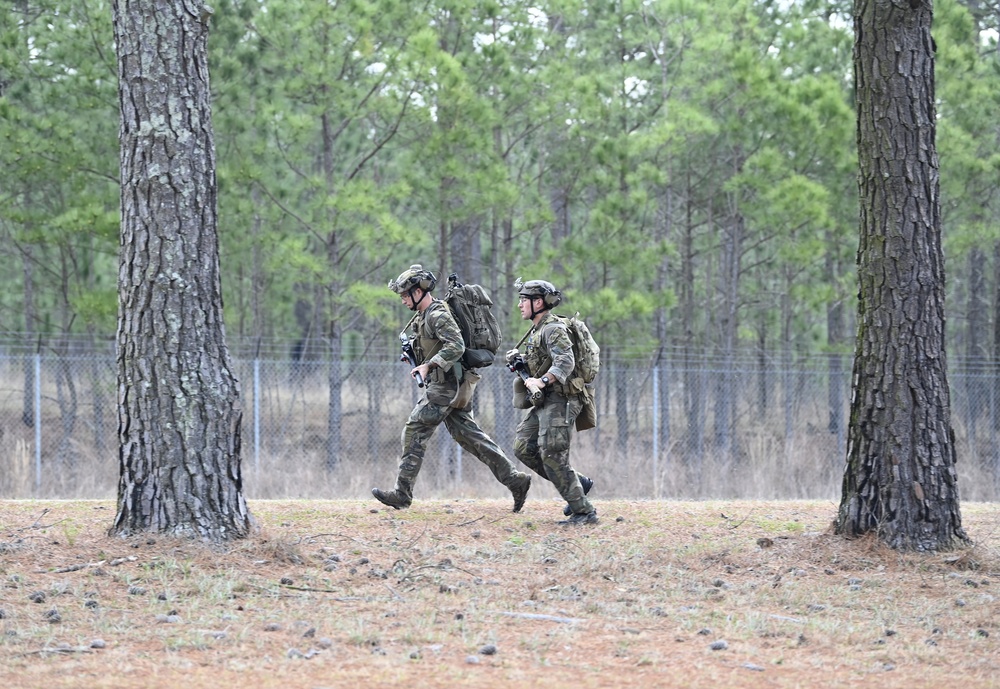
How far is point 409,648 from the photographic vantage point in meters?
5.82

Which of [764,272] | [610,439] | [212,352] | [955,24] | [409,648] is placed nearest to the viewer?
[409,648]

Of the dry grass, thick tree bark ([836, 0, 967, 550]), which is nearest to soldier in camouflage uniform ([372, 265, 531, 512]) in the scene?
the dry grass

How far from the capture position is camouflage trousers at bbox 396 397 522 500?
907cm

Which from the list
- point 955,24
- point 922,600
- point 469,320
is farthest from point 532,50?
point 922,600

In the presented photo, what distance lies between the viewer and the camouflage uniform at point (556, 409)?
869 centimetres

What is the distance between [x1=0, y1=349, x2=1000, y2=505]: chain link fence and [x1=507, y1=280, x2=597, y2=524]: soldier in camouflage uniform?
5.22 metres

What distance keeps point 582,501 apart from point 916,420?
2347 mm

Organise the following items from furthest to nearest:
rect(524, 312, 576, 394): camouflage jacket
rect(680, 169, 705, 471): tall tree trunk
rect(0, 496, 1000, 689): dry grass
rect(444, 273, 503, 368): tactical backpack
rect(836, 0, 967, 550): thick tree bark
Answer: rect(680, 169, 705, 471): tall tree trunk → rect(444, 273, 503, 368): tactical backpack → rect(524, 312, 576, 394): camouflage jacket → rect(836, 0, 967, 550): thick tree bark → rect(0, 496, 1000, 689): dry grass

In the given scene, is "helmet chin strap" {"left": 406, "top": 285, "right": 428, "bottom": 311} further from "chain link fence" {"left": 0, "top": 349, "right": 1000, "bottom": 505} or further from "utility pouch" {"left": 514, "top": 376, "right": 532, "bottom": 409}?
"chain link fence" {"left": 0, "top": 349, "right": 1000, "bottom": 505}

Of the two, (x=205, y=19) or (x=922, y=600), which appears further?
(x=205, y=19)

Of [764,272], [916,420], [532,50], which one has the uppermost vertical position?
[532,50]

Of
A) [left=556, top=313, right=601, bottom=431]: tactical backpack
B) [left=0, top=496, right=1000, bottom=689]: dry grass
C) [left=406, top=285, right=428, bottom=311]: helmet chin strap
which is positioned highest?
[left=406, top=285, right=428, bottom=311]: helmet chin strap

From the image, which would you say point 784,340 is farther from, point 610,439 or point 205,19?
point 205,19

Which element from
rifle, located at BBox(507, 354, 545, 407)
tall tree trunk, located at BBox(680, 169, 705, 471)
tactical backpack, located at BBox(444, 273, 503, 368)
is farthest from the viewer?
tall tree trunk, located at BBox(680, 169, 705, 471)
